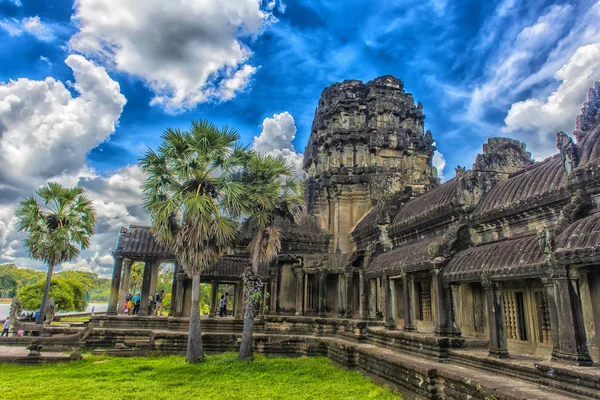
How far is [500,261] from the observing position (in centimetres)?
926

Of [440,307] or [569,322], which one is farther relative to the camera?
[440,307]

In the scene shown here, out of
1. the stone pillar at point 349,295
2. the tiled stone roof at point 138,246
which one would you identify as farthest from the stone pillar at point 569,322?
the tiled stone roof at point 138,246

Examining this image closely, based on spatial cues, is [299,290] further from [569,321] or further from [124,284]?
[569,321]

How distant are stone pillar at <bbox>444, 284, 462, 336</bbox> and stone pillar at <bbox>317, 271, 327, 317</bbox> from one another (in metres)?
8.75

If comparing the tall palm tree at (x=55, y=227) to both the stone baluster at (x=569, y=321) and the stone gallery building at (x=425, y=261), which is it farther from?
the stone baluster at (x=569, y=321)

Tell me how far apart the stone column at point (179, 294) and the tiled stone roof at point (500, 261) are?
1300cm

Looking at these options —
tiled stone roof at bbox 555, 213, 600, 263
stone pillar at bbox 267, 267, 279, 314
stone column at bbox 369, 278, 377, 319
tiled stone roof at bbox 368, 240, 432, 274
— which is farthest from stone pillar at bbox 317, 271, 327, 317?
tiled stone roof at bbox 555, 213, 600, 263

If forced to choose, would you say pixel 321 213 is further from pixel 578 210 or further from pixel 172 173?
pixel 578 210

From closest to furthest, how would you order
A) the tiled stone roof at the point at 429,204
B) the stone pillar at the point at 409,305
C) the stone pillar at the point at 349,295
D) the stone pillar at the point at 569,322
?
the stone pillar at the point at 569,322
the stone pillar at the point at 409,305
the tiled stone roof at the point at 429,204
the stone pillar at the point at 349,295

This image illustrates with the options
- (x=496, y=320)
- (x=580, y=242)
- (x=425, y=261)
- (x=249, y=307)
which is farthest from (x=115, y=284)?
(x=580, y=242)

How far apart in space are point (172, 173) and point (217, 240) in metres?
2.92

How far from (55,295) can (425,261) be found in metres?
34.5

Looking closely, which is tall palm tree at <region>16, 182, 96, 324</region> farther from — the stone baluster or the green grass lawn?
the stone baluster

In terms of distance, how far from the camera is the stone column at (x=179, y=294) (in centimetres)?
1938
